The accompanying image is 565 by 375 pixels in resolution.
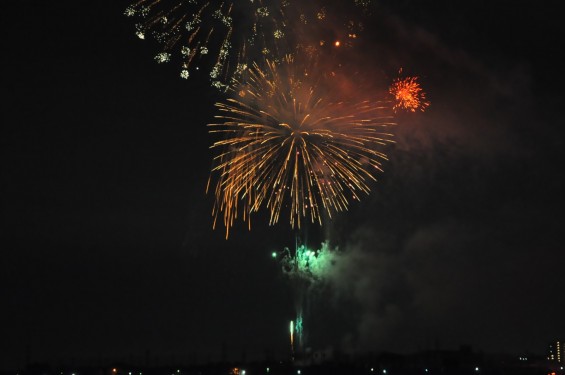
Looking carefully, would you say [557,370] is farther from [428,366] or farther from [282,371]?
[282,371]

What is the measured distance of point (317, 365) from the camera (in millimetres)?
65312

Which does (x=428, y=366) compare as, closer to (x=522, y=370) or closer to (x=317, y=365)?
(x=522, y=370)

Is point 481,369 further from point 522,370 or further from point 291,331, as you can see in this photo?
point 291,331

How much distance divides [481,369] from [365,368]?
11.5m

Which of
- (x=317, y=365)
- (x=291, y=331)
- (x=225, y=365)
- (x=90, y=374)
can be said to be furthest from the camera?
(x=225, y=365)

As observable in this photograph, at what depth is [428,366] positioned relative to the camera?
243 ft

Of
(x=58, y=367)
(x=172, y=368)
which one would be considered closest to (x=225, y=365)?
(x=172, y=368)

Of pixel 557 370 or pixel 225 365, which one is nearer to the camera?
pixel 557 370

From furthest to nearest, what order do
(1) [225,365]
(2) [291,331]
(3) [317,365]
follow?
(1) [225,365], (3) [317,365], (2) [291,331]

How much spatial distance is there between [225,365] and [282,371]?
15.3m

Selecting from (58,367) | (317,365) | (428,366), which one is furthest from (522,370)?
(58,367)

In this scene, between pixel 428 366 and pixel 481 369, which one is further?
pixel 428 366

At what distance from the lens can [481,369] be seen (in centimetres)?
6856

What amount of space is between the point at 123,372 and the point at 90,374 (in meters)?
4.82
